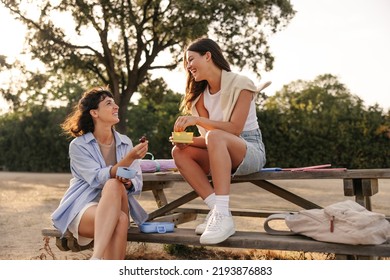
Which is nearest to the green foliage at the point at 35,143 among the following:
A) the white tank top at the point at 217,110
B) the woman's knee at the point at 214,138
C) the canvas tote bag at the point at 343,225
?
the white tank top at the point at 217,110

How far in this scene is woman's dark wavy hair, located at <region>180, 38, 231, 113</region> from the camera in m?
3.62

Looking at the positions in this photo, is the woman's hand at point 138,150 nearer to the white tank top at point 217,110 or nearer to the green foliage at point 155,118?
the white tank top at point 217,110

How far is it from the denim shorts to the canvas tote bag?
42 centimetres

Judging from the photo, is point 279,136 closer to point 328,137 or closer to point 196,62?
point 328,137

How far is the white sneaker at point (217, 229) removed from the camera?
307 centimetres

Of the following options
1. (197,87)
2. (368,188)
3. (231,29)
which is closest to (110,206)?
(197,87)

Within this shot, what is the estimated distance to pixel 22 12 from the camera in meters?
16.2

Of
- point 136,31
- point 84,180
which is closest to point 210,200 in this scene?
point 84,180

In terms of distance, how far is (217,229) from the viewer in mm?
3098

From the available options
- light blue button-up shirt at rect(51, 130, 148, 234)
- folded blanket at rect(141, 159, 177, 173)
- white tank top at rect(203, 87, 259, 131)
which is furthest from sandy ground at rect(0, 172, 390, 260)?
white tank top at rect(203, 87, 259, 131)

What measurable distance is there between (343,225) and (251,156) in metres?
0.75

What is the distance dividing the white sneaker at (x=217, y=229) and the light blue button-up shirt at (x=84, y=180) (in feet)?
1.89

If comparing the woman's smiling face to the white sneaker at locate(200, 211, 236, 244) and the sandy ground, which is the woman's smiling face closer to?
the white sneaker at locate(200, 211, 236, 244)
